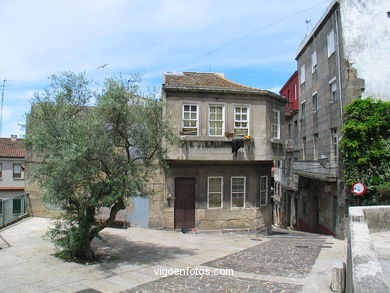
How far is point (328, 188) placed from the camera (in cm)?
2023

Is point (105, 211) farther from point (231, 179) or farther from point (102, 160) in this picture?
point (102, 160)

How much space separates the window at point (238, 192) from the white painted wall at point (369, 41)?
7.49 meters

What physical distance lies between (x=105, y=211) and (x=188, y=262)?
25.4 ft

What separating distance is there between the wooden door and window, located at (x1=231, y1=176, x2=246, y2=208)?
2.08 m

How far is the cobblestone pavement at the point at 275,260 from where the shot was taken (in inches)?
394

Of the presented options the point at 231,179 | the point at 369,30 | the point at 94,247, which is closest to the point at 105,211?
the point at 94,247

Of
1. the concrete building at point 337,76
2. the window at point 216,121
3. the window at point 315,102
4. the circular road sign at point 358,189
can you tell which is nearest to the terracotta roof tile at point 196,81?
the window at point 216,121

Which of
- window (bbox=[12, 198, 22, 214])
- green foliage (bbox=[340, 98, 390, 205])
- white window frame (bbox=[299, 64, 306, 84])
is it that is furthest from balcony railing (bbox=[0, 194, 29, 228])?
white window frame (bbox=[299, 64, 306, 84])

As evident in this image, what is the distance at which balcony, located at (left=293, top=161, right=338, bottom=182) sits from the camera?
1826 centimetres

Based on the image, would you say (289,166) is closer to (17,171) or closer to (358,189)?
(358,189)

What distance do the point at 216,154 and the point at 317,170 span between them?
7.05m

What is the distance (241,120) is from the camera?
17.2m

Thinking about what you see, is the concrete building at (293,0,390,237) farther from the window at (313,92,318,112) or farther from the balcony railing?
the balcony railing

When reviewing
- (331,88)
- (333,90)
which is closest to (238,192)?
(333,90)
